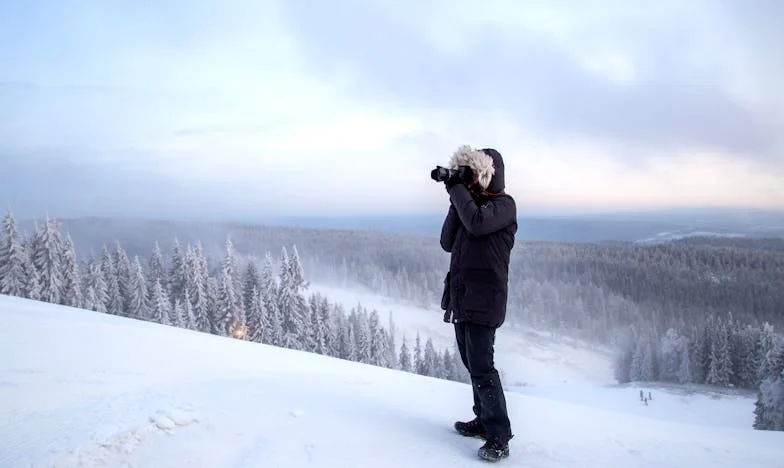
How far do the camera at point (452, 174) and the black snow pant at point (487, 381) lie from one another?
139cm

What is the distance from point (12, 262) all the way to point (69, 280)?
4.75 m

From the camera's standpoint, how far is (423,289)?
361 ft

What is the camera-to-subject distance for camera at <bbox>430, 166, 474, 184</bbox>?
3.79 meters

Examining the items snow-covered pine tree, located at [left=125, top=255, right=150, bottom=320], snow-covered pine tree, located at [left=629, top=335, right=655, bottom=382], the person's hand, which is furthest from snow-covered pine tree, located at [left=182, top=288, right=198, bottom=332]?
snow-covered pine tree, located at [left=629, top=335, right=655, bottom=382]

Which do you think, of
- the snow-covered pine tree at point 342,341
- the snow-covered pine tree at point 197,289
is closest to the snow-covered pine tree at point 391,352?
the snow-covered pine tree at point 342,341

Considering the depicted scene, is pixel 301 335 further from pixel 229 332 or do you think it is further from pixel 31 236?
pixel 31 236

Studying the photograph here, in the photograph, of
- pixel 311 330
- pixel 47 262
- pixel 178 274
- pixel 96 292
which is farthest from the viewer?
pixel 178 274

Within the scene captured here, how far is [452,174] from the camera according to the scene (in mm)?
3855

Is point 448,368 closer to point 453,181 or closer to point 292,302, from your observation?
point 292,302

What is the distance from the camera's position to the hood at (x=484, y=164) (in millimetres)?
3857

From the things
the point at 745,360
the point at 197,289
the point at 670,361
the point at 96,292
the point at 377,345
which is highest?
the point at 197,289

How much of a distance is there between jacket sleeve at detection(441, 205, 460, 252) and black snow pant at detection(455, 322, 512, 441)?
840 millimetres

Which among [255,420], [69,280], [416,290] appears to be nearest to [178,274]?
[69,280]

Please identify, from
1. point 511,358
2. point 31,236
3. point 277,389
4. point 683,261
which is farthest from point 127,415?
point 683,261
